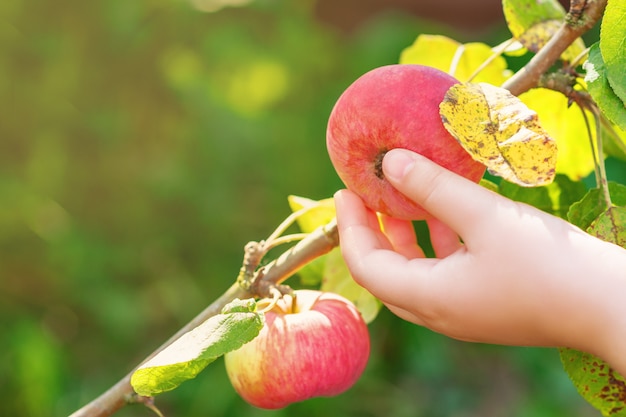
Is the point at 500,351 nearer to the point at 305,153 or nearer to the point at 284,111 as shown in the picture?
the point at 305,153

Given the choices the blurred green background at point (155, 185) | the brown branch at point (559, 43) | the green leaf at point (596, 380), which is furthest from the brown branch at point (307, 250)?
the blurred green background at point (155, 185)

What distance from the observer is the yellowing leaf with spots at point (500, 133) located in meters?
0.45

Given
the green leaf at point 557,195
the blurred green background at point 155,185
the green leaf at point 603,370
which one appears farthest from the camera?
the blurred green background at point 155,185

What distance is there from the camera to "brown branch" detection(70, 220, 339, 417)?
0.61 m

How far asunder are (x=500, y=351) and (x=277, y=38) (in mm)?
1363

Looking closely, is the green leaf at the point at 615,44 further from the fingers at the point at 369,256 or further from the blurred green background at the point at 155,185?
the blurred green background at the point at 155,185

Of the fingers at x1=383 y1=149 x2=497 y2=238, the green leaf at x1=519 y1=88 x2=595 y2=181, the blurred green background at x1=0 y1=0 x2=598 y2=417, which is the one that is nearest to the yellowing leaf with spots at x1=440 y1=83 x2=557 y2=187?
the fingers at x1=383 y1=149 x2=497 y2=238

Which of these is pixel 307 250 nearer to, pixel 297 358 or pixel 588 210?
pixel 297 358

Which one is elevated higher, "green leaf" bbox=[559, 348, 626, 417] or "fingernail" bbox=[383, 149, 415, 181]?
"fingernail" bbox=[383, 149, 415, 181]

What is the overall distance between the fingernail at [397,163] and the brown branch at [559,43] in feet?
0.43

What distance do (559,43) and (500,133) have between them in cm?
15

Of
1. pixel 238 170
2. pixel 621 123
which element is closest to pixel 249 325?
pixel 621 123

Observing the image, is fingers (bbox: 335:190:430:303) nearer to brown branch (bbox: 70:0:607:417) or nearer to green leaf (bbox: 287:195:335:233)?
brown branch (bbox: 70:0:607:417)

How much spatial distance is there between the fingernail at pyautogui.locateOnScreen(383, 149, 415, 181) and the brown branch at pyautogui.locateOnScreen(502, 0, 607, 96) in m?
0.13
